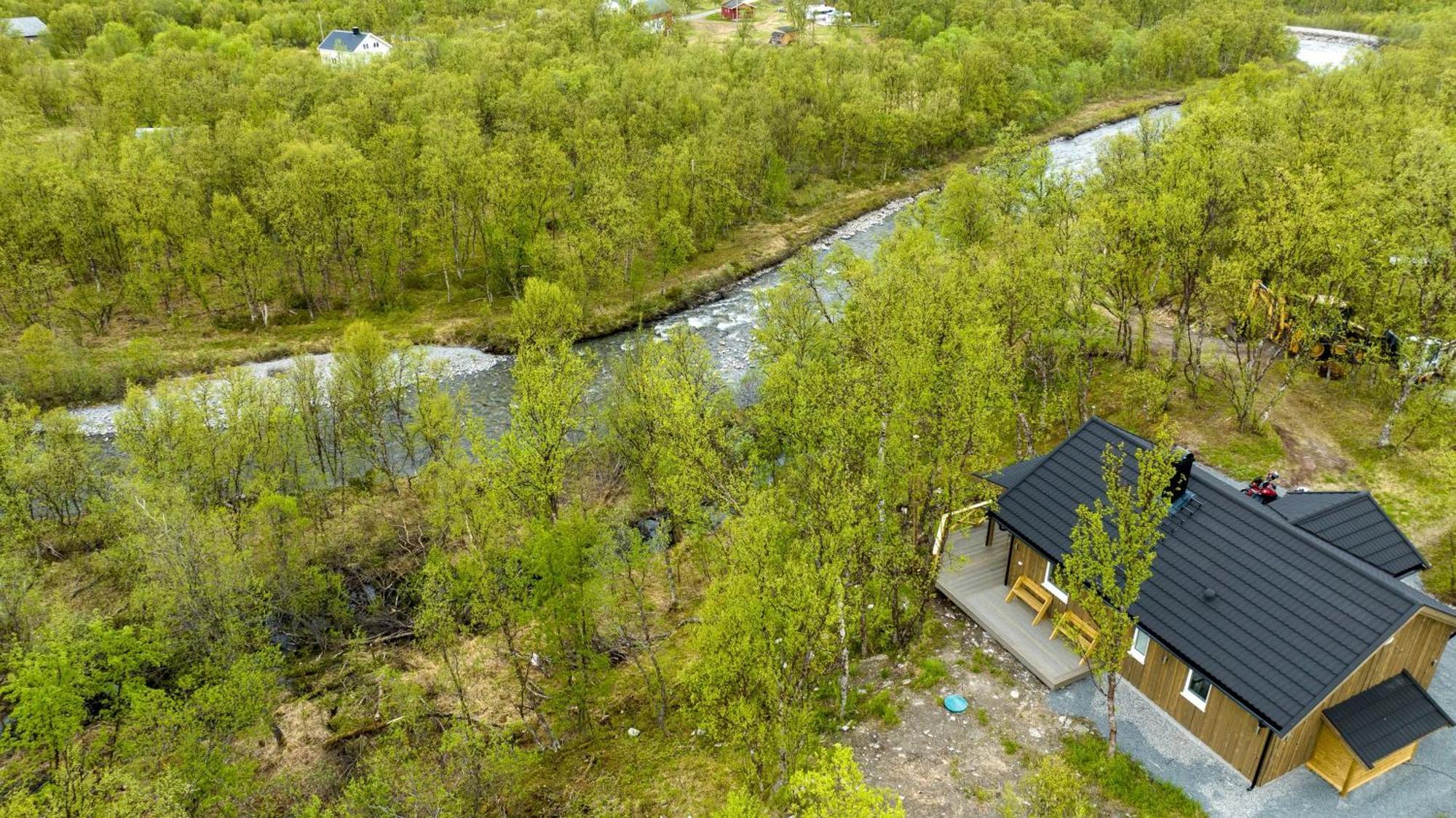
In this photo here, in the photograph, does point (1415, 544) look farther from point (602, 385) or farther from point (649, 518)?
point (602, 385)

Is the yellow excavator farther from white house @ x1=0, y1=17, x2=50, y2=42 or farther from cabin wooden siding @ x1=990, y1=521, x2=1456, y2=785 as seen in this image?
white house @ x1=0, y1=17, x2=50, y2=42

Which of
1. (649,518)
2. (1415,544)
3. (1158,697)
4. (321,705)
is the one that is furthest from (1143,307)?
(321,705)

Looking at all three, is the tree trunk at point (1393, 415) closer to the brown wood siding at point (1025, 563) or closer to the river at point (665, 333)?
the brown wood siding at point (1025, 563)

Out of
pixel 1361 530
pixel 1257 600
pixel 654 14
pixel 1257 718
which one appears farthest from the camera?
pixel 654 14

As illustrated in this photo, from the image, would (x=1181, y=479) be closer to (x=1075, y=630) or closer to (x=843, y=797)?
(x=1075, y=630)

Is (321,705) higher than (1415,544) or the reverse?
the reverse

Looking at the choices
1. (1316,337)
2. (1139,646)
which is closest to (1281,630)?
(1139,646)

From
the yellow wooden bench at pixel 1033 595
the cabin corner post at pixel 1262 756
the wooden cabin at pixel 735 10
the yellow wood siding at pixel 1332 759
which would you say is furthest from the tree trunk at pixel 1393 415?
the wooden cabin at pixel 735 10

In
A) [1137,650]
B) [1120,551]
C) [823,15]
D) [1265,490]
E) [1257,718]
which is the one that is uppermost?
[823,15]
